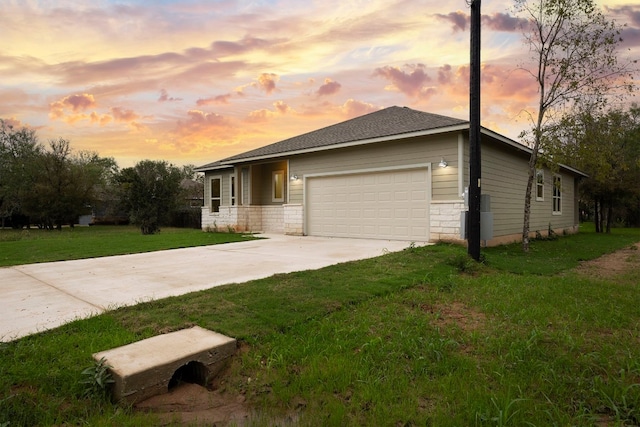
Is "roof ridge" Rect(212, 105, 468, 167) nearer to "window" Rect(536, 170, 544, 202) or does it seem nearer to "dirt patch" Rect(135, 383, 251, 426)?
"window" Rect(536, 170, 544, 202)

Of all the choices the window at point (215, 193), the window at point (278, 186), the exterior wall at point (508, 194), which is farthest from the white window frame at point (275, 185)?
the exterior wall at point (508, 194)

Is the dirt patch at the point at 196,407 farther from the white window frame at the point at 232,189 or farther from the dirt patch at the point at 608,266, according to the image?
the white window frame at the point at 232,189

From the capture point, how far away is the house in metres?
9.84

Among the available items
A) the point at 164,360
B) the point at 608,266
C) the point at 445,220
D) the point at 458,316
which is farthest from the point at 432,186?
the point at 164,360

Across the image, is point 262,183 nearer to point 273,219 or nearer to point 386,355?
point 273,219

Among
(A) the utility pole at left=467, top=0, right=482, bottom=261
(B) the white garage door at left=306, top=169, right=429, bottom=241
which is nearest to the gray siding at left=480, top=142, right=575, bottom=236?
(B) the white garage door at left=306, top=169, right=429, bottom=241

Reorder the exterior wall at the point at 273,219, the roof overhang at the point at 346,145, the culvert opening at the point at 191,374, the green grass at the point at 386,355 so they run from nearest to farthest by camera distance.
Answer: the green grass at the point at 386,355
the culvert opening at the point at 191,374
the roof overhang at the point at 346,145
the exterior wall at the point at 273,219

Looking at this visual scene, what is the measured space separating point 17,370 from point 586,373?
3931mm

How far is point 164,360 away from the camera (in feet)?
8.37

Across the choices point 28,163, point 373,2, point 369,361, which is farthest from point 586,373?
point 28,163

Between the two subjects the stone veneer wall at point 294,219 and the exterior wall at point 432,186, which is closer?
the exterior wall at point 432,186

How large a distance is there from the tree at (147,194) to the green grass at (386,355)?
1818 centimetres

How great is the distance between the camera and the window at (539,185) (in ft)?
47.0

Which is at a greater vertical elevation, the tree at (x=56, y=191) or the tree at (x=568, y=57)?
the tree at (x=568, y=57)
